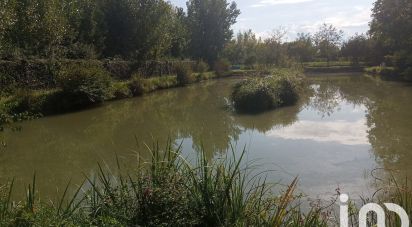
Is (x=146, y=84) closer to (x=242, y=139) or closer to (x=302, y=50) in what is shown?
(x=242, y=139)

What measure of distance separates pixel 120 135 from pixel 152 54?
753 inches

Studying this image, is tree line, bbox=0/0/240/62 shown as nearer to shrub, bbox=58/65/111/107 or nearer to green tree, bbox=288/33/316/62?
shrub, bbox=58/65/111/107

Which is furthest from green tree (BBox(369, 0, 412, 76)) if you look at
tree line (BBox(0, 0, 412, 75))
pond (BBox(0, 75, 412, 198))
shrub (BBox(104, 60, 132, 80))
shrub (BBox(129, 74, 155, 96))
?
shrub (BBox(104, 60, 132, 80))

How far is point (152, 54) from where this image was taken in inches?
1198

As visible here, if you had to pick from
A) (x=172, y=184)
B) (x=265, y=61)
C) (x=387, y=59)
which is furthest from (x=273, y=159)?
(x=387, y=59)

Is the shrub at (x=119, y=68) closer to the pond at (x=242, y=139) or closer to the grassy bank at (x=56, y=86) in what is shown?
the grassy bank at (x=56, y=86)

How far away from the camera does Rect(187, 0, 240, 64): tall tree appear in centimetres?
4088

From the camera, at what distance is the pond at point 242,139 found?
757cm

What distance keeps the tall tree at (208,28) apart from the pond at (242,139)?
22.4 m

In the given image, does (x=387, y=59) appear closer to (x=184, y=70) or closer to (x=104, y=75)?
(x=184, y=70)

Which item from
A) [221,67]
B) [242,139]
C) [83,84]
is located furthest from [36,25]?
[221,67]

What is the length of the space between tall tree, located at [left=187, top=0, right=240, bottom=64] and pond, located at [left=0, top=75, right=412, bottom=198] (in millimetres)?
22422

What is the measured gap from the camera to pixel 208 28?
1625 inches

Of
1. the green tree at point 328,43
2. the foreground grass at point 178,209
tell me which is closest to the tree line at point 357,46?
the green tree at point 328,43
